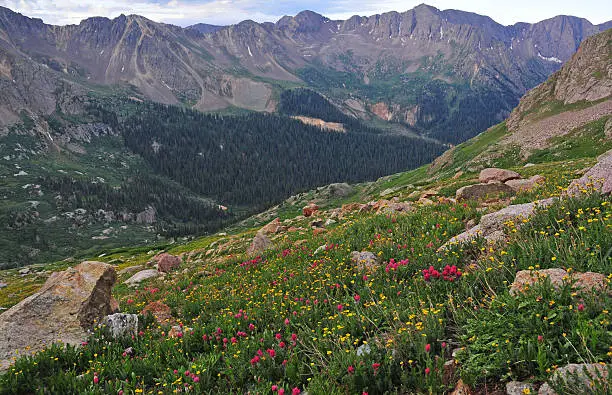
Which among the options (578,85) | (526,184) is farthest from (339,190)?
(526,184)

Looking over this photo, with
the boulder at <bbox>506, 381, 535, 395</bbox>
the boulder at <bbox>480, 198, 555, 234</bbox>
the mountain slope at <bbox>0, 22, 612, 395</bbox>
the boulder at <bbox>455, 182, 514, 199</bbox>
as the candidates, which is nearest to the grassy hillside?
the mountain slope at <bbox>0, 22, 612, 395</bbox>

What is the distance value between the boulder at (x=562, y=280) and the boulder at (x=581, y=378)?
5.02 ft

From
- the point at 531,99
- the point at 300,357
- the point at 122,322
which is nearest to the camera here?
the point at 300,357

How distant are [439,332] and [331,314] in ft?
10.00

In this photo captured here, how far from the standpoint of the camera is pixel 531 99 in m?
85.4

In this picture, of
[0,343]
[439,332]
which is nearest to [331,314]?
[439,332]

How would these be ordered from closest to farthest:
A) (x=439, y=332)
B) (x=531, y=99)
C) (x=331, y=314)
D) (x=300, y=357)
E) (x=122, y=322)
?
(x=439, y=332), (x=300, y=357), (x=331, y=314), (x=122, y=322), (x=531, y=99)

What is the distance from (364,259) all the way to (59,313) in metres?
10.4

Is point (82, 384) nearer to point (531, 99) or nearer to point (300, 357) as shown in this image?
point (300, 357)

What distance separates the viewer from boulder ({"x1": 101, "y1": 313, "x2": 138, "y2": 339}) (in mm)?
10166

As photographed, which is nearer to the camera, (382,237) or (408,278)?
(408,278)

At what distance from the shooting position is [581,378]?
13.4ft

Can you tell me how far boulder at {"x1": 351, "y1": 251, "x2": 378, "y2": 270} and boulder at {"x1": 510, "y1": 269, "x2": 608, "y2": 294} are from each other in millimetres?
4538

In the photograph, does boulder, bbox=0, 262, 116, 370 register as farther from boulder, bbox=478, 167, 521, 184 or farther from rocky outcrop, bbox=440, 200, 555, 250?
boulder, bbox=478, 167, 521, 184
